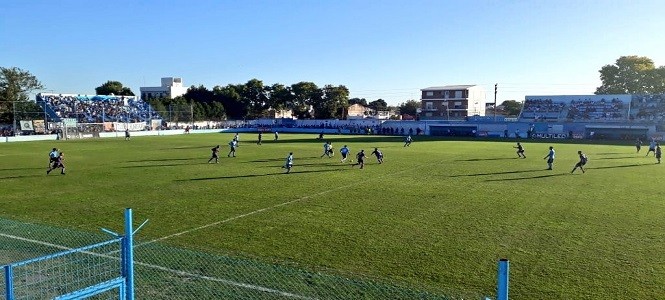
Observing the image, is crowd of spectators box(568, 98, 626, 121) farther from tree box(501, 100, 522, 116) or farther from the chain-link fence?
the chain-link fence

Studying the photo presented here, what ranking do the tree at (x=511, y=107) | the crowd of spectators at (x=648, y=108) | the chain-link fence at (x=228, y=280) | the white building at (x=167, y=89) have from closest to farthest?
the chain-link fence at (x=228, y=280) < the crowd of spectators at (x=648, y=108) < the tree at (x=511, y=107) < the white building at (x=167, y=89)

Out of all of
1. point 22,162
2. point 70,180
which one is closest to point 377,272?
point 70,180

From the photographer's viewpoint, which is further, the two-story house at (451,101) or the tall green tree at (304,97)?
the tall green tree at (304,97)

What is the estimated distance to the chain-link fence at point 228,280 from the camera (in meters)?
8.64

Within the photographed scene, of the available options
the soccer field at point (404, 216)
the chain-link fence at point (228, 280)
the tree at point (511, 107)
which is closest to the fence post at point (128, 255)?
the chain-link fence at point (228, 280)

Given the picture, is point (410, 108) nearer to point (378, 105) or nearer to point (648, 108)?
point (378, 105)

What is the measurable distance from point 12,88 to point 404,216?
270 ft

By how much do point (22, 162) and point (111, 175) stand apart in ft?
38.3

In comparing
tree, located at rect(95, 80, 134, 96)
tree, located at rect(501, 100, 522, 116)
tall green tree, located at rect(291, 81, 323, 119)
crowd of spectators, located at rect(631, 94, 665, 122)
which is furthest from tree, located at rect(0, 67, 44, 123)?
tree, located at rect(501, 100, 522, 116)

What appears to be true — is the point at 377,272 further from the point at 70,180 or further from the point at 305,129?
the point at 305,129

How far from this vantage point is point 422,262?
418 inches

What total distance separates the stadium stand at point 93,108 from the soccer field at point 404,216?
51995 mm

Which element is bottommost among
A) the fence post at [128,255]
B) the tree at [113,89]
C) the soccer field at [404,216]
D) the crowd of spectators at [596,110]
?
the soccer field at [404,216]

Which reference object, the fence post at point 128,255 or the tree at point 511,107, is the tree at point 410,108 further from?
the fence post at point 128,255
